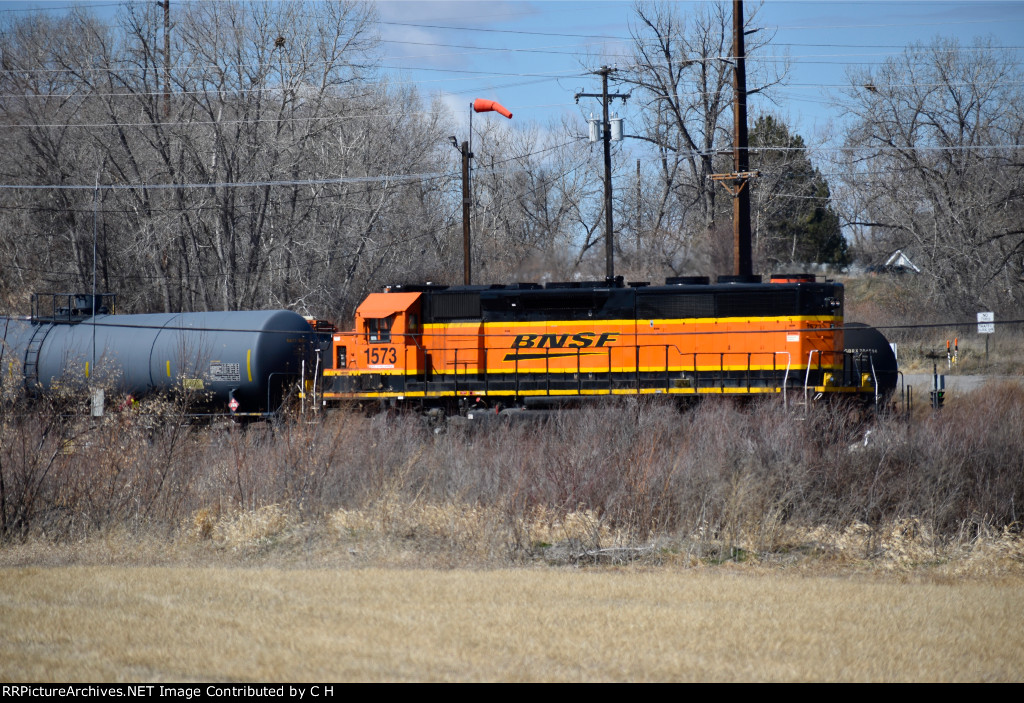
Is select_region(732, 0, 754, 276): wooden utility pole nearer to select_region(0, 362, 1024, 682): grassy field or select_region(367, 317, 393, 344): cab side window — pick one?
select_region(0, 362, 1024, 682): grassy field

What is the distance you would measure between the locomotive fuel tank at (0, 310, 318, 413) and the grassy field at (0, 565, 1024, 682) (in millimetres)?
11844

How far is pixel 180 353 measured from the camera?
20.0 m

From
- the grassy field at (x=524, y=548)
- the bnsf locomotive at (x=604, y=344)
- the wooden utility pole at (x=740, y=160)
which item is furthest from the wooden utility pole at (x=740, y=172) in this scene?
the grassy field at (x=524, y=548)

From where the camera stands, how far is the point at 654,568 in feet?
32.0


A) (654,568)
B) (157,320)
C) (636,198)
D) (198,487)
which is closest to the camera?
(654,568)

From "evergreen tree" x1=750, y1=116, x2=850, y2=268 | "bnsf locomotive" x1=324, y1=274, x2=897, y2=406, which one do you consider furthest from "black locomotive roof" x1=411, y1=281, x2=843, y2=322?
"evergreen tree" x1=750, y1=116, x2=850, y2=268

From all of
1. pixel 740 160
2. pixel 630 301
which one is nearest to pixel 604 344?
pixel 630 301

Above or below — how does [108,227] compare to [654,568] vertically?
above

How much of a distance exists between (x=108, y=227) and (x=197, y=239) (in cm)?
460

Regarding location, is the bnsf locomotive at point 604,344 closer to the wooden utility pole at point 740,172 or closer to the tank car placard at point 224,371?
the tank car placard at point 224,371

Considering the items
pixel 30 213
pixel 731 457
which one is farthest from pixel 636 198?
pixel 731 457

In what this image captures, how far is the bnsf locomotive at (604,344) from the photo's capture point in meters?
18.9

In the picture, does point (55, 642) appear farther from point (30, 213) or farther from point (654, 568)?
point (30, 213)

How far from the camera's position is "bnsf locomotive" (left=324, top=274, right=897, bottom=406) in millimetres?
18938
